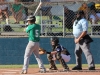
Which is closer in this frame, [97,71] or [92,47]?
[97,71]

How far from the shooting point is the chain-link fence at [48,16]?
17.2m

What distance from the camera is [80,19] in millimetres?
13562

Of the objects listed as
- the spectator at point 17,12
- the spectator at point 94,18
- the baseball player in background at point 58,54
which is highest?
the spectator at point 17,12

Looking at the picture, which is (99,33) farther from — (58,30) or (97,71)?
(97,71)

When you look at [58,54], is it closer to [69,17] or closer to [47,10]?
[69,17]

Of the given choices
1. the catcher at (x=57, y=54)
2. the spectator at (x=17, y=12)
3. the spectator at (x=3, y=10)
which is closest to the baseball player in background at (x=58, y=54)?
the catcher at (x=57, y=54)

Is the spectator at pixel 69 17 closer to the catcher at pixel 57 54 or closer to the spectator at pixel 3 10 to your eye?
the spectator at pixel 3 10

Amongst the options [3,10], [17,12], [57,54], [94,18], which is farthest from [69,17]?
[57,54]

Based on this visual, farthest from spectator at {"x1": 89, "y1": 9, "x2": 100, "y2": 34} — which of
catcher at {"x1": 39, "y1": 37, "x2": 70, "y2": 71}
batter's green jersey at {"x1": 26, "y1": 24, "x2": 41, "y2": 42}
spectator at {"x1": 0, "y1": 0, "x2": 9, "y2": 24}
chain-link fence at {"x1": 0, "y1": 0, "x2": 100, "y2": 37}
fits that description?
batter's green jersey at {"x1": 26, "y1": 24, "x2": 41, "y2": 42}

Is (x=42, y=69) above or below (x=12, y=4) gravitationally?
below

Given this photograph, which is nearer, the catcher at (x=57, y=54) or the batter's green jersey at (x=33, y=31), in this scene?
the batter's green jersey at (x=33, y=31)

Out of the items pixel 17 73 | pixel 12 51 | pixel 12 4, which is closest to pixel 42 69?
pixel 17 73

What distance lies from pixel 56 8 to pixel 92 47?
2.09m

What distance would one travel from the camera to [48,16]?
684 inches
